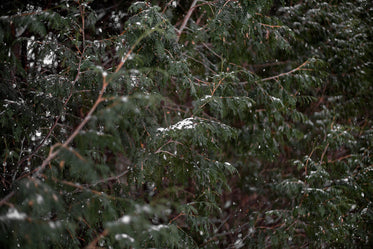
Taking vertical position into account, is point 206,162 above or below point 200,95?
below

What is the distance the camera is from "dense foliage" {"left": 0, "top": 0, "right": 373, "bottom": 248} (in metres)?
2.58

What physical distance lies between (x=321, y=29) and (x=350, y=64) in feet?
3.01

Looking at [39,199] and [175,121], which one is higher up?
[39,199]

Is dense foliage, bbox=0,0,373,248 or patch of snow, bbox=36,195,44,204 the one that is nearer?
patch of snow, bbox=36,195,44,204

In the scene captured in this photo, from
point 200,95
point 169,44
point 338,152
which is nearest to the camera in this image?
point 169,44

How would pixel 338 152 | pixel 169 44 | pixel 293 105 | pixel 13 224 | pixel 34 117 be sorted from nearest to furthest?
pixel 13 224, pixel 34 117, pixel 169 44, pixel 293 105, pixel 338 152

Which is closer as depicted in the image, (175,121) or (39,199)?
(39,199)

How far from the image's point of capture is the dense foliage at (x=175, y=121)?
2.58 meters

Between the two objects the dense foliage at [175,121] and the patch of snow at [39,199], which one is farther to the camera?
the dense foliage at [175,121]

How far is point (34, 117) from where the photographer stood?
331cm

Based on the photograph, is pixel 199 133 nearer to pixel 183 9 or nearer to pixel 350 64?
pixel 183 9

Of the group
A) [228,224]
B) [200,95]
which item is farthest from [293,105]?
[228,224]

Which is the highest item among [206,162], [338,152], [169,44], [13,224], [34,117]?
[169,44]

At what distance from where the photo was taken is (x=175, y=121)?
4492mm
